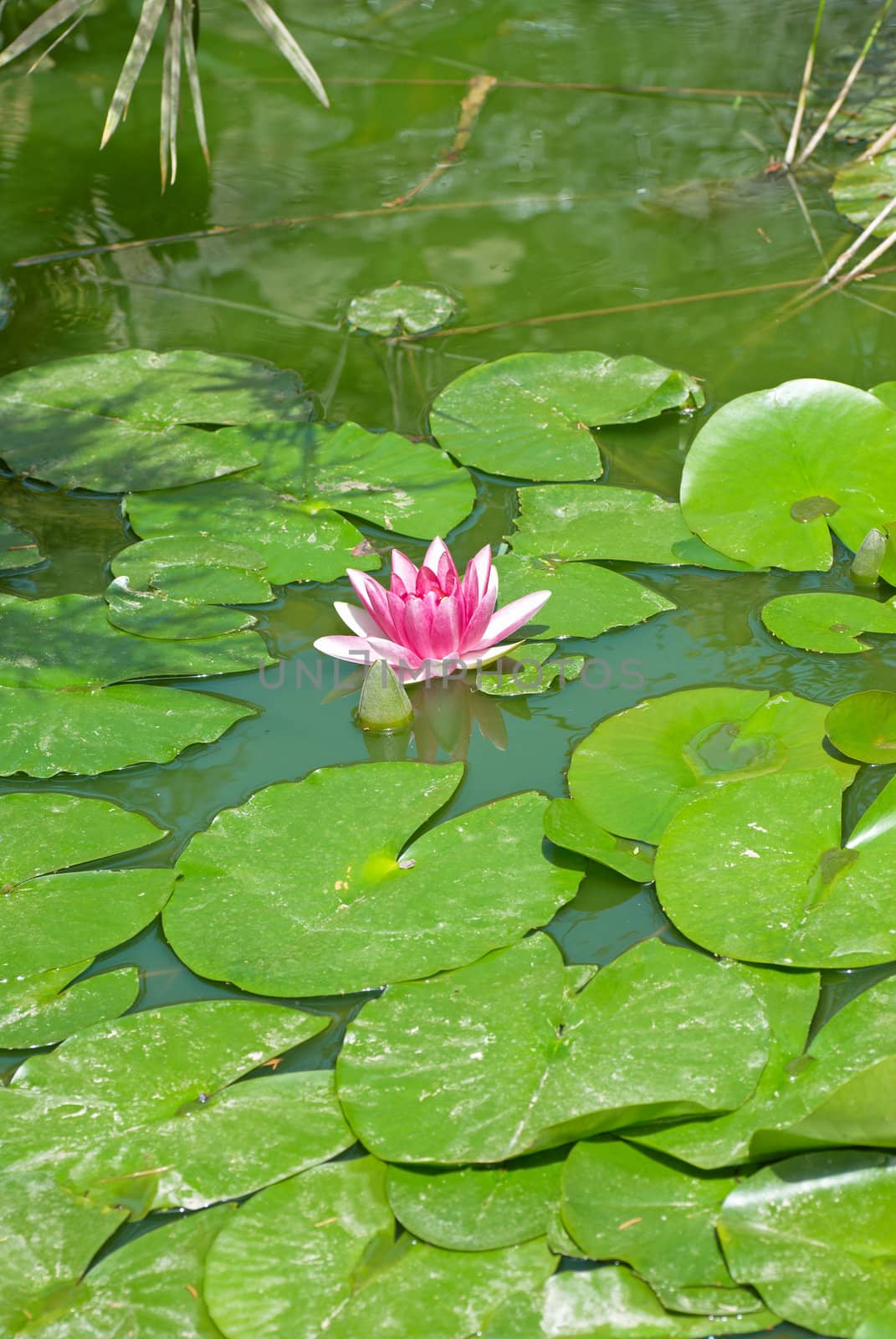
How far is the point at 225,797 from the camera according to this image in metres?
1.96

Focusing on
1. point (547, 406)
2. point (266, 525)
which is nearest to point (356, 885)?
point (266, 525)

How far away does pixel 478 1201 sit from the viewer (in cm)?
133

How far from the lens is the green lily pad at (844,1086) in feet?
4.04

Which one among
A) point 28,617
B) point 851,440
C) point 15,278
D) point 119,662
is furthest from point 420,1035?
point 15,278

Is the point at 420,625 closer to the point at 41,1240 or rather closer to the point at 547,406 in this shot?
the point at 547,406

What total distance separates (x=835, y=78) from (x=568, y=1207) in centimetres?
427

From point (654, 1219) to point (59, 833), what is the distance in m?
1.05

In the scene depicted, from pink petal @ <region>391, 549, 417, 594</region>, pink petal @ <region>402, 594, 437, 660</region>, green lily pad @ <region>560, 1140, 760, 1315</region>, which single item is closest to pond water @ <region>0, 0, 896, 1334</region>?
pink petal @ <region>402, 594, 437, 660</region>

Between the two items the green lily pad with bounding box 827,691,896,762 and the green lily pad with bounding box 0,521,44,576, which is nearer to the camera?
the green lily pad with bounding box 827,691,896,762

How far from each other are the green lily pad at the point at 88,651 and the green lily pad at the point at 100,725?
3 cm

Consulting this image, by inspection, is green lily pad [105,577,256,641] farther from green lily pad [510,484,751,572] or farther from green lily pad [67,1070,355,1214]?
green lily pad [67,1070,355,1214]

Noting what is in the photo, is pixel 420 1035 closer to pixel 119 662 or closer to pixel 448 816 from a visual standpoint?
pixel 448 816

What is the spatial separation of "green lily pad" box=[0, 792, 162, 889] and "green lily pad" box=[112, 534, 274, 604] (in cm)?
54

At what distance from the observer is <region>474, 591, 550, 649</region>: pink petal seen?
216cm
